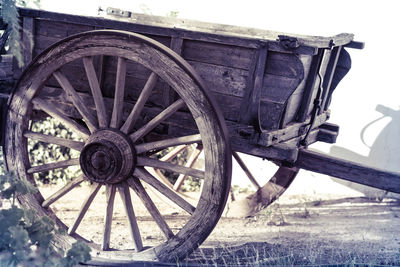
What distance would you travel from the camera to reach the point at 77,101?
3039mm

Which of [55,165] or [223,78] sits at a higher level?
[223,78]

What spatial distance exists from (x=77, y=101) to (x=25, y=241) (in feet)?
3.06

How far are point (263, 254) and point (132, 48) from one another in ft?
5.35

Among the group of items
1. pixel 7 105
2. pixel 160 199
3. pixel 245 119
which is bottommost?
pixel 160 199

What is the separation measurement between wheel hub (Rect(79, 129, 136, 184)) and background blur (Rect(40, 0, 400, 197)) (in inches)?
101

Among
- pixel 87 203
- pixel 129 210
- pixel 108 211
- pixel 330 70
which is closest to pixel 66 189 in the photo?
pixel 87 203

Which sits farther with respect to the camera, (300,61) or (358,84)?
(358,84)

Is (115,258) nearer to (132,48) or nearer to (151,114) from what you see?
(151,114)

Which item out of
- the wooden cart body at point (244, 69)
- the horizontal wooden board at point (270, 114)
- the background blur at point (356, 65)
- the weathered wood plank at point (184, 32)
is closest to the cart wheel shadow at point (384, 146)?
the background blur at point (356, 65)

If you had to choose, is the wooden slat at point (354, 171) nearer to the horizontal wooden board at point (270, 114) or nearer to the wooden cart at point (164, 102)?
the wooden cart at point (164, 102)

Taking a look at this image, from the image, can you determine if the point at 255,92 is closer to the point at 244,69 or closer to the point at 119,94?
the point at 244,69

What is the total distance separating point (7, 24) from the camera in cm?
332

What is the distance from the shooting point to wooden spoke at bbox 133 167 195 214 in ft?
9.53

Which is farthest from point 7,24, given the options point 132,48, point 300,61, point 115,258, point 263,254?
point 263,254
